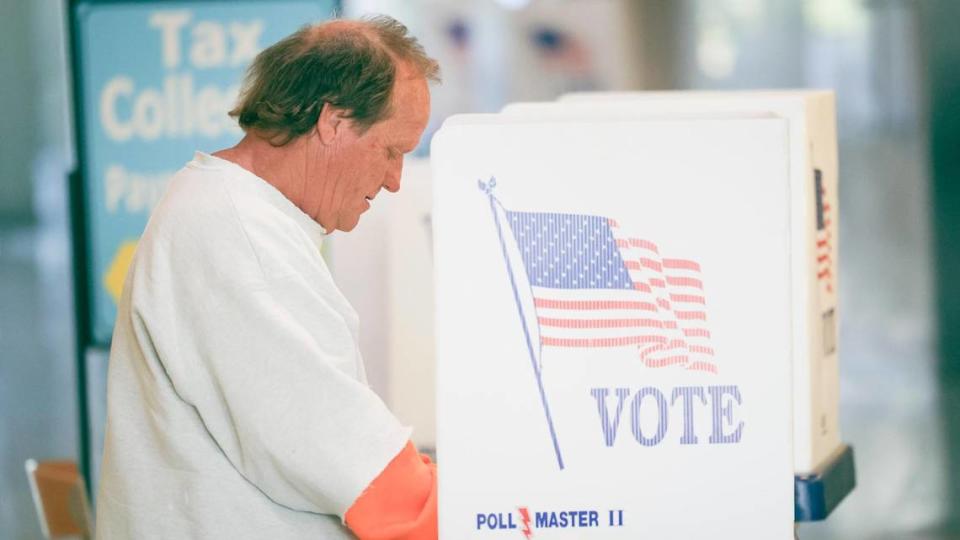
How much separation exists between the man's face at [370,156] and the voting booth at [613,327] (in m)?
0.13

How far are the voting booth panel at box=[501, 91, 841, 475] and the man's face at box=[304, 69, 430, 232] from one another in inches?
14.7

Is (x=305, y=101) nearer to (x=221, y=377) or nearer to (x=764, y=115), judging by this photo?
(x=221, y=377)

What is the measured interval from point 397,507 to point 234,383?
206mm

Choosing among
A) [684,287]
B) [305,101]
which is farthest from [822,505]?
[305,101]

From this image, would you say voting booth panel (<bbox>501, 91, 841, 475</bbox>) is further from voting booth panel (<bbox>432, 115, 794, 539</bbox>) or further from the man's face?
voting booth panel (<bbox>432, 115, 794, 539</bbox>)

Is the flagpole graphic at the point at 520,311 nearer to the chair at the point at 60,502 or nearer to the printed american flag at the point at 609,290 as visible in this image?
the printed american flag at the point at 609,290

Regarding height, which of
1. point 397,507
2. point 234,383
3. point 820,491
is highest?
point 234,383

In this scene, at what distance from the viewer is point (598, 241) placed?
143 centimetres

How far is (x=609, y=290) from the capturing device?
1.43m

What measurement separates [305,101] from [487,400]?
0.38m

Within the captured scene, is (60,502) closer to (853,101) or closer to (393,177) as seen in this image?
(393,177)

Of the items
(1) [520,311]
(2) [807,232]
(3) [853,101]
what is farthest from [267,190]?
(3) [853,101]

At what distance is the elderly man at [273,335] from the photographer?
1447mm

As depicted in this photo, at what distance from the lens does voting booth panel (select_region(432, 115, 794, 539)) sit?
56.2 inches
